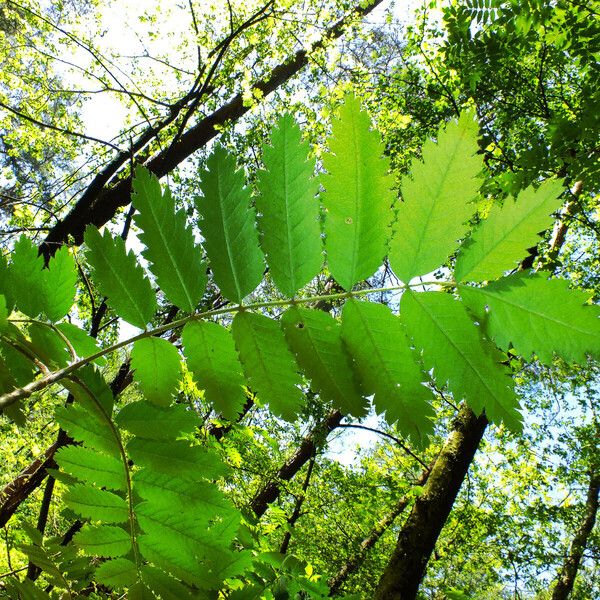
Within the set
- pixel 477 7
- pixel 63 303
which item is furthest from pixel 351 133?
pixel 477 7

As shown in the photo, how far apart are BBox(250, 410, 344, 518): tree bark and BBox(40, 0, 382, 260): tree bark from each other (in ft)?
15.8

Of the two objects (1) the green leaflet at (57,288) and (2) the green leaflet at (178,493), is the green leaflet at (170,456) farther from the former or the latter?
(1) the green leaflet at (57,288)

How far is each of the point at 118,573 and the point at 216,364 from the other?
0.48 meters

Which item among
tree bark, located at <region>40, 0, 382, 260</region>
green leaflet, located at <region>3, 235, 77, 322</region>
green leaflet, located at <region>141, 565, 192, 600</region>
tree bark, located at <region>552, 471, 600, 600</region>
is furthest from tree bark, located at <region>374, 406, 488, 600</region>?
tree bark, located at <region>552, 471, 600, 600</region>

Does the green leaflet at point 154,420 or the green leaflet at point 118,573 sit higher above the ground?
the green leaflet at point 154,420

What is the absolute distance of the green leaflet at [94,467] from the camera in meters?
0.99

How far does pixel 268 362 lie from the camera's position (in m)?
0.93

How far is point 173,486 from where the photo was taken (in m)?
0.95

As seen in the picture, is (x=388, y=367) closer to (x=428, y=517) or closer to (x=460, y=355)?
(x=460, y=355)

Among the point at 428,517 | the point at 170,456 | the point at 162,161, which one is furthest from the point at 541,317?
the point at 162,161

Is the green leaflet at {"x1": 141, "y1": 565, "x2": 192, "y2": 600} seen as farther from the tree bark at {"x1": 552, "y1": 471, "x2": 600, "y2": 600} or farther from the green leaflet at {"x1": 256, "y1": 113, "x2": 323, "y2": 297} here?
the tree bark at {"x1": 552, "y1": 471, "x2": 600, "y2": 600}

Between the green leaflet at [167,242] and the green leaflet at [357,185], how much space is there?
0.93ft

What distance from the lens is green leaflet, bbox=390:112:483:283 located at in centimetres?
81

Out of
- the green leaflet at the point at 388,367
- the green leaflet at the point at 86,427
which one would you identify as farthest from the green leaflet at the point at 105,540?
the green leaflet at the point at 388,367
